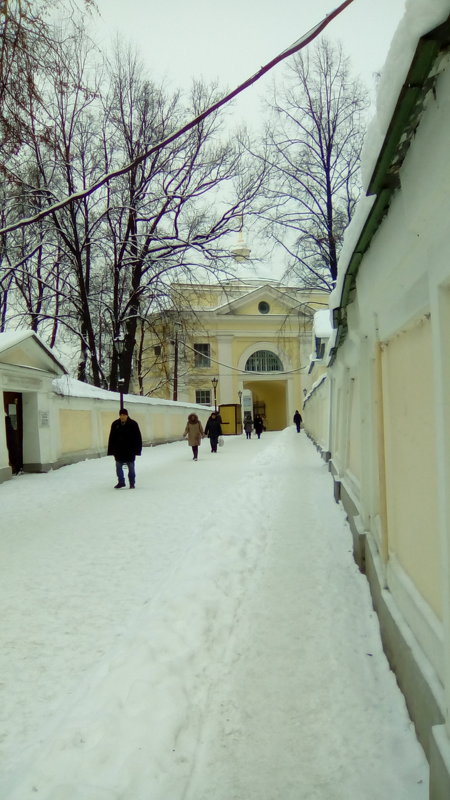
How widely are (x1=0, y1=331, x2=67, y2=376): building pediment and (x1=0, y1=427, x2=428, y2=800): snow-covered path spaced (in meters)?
7.09

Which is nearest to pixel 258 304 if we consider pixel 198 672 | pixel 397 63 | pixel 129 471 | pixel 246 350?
pixel 246 350

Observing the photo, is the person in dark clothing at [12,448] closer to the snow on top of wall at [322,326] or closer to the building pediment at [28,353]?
the building pediment at [28,353]

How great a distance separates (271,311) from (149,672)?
46595 millimetres

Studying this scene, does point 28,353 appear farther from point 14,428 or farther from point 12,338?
point 14,428

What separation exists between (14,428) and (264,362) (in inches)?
1375

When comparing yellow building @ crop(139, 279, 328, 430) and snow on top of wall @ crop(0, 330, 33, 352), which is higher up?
yellow building @ crop(139, 279, 328, 430)

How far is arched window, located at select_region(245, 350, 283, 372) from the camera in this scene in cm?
4809

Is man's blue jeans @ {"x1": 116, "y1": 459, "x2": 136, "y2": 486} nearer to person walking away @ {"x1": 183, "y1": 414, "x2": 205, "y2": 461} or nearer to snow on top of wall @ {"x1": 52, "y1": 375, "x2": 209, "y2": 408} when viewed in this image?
snow on top of wall @ {"x1": 52, "y1": 375, "x2": 209, "y2": 408}

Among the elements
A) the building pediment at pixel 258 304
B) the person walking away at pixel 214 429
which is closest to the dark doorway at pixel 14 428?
the person walking away at pixel 214 429

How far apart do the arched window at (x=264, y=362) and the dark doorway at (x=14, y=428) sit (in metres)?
33.9

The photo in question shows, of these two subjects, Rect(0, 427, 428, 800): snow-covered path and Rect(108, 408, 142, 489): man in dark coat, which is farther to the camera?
Rect(108, 408, 142, 489): man in dark coat

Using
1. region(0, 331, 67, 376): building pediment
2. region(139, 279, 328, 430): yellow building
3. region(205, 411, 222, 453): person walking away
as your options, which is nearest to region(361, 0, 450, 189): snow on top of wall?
region(0, 331, 67, 376): building pediment

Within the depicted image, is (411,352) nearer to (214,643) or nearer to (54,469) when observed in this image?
(214,643)

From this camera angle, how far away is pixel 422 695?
8.19 ft
